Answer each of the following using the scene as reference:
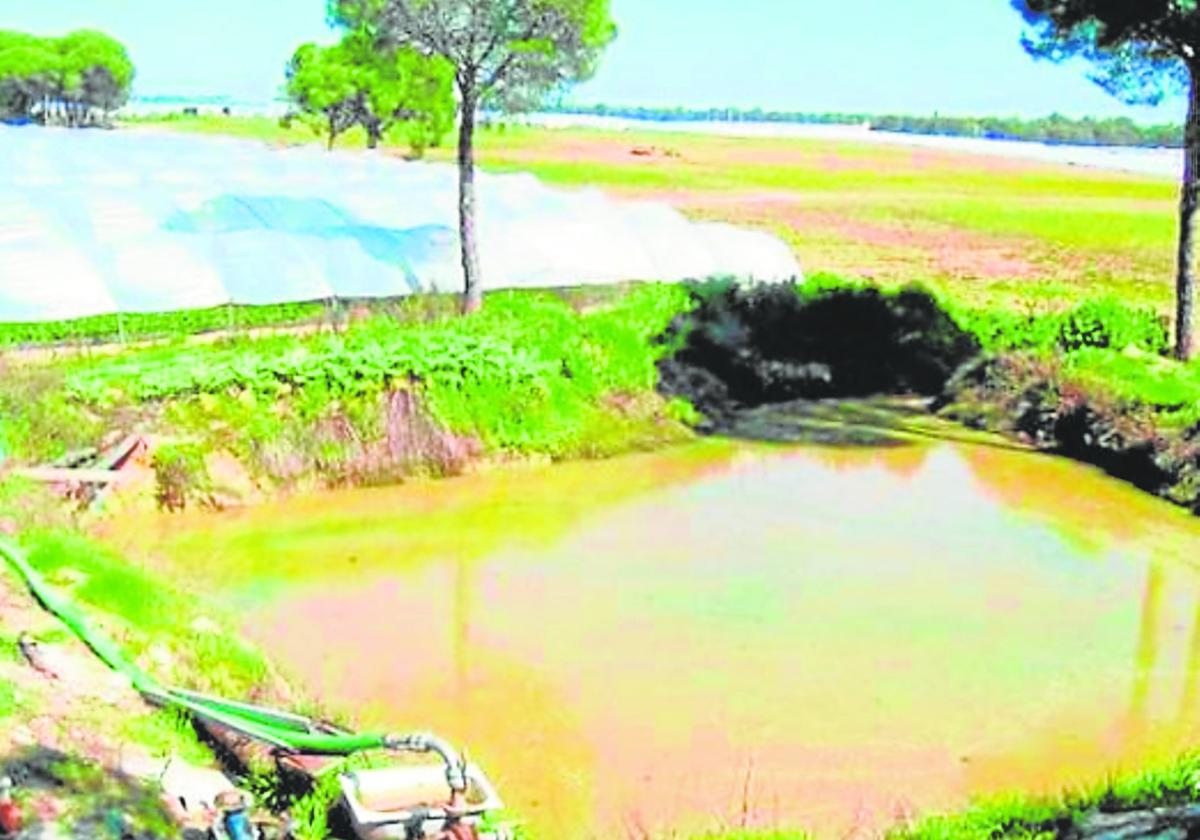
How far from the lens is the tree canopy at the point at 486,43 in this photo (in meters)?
16.1

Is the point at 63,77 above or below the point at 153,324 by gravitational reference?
above

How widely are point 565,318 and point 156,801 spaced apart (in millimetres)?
11147

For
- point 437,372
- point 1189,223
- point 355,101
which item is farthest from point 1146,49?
point 355,101

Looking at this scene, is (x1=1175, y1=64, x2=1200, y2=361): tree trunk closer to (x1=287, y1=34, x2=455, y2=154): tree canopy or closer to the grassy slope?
the grassy slope

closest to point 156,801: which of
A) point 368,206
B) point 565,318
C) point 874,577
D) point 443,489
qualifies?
point 874,577

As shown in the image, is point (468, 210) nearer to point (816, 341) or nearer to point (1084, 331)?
point (816, 341)

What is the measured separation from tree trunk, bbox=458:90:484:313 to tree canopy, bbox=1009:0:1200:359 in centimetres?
670

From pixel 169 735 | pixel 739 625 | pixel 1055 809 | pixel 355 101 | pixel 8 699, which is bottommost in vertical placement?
pixel 739 625

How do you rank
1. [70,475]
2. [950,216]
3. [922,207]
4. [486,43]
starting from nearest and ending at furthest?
[70,475] < [486,43] < [950,216] < [922,207]

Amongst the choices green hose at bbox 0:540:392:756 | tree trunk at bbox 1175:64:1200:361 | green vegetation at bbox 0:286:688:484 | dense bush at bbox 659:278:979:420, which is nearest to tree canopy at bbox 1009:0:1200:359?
tree trunk at bbox 1175:64:1200:361

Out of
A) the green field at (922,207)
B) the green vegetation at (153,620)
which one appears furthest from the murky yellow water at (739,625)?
the green field at (922,207)

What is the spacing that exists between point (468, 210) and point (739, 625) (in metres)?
8.33

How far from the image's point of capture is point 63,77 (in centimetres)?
5853

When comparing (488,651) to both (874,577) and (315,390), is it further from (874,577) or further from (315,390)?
(315,390)
